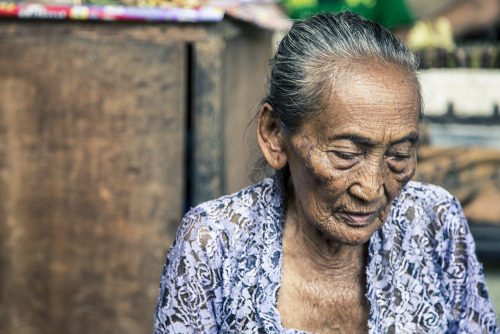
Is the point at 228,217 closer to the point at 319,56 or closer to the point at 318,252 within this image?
the point at 318,252

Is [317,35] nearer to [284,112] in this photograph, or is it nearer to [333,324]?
[284,112]

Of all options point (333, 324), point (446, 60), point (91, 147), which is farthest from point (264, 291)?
point (446, 60)

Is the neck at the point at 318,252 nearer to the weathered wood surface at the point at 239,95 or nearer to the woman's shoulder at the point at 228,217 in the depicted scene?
the woman's shoulder at the point at 228,217

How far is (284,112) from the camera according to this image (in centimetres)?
175

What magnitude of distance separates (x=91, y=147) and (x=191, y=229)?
1078 millimetres

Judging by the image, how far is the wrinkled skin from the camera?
5.29 feet

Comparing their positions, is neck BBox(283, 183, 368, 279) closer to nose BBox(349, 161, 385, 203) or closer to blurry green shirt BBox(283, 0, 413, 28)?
nose BBox(349, 161, 385, 203)

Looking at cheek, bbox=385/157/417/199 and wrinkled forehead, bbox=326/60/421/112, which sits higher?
wrinkled forehead, bbox=326/60/421/112

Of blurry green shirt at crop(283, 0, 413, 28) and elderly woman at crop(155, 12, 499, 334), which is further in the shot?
blurry green shirt at crop(283, 0, 413, 28)

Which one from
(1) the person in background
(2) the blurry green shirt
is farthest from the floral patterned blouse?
(2) the blurry green shirt

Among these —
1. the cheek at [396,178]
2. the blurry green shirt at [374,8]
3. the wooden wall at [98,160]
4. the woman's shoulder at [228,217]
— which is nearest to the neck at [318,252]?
the woman's shoulder at [228,217]

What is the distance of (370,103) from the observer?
160 cm

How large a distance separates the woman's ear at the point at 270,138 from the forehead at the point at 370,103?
8.5 inches

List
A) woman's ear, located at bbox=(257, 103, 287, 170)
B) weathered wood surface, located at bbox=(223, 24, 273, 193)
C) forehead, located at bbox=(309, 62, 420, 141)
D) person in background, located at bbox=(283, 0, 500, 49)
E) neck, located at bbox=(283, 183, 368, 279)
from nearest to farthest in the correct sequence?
forehead, located at bbox=(309, 62, 420, 141), woman's ear, located at bbox=(257, 103, 287, 170), neck, located at bbox=(283, 183, 368, 279), weathered wood surface, located at bbox=(223, 24, 273, 193), person in background, located at bbox=(283, 0, 500, 49)
